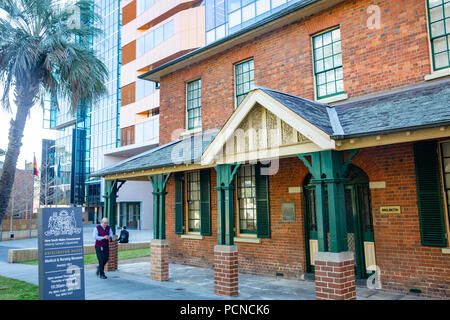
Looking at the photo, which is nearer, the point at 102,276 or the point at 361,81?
the point at 361,81

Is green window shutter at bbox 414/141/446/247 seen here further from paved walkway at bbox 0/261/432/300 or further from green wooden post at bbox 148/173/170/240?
green wooden post at bbox 148/173/170/240

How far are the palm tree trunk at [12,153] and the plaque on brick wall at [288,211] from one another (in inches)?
317

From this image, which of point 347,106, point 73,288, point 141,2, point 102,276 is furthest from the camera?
point 141,2

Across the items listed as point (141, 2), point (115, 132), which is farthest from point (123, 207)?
point (141, 2)

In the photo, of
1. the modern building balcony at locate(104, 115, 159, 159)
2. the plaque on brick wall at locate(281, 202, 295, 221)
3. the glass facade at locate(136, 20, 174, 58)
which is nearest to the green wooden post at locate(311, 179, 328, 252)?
the plaque on brick wall at locate(281, 202, 295, 221)

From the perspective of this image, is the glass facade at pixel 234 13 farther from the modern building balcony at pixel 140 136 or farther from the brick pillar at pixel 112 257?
the brick pillar at pixel 112 257

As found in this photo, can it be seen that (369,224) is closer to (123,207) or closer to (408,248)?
(408,248)

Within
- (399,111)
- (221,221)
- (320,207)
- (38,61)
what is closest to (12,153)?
(38,61)

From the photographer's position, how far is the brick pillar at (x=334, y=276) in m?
6.76

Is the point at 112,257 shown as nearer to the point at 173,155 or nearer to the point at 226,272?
the point at 173,155

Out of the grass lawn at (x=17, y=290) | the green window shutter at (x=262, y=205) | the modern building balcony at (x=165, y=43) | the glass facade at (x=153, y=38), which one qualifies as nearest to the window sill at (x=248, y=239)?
the green window shutter at (x=262, y=205)

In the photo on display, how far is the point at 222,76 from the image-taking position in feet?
42.3

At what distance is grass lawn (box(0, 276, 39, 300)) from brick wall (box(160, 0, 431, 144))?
734cm
